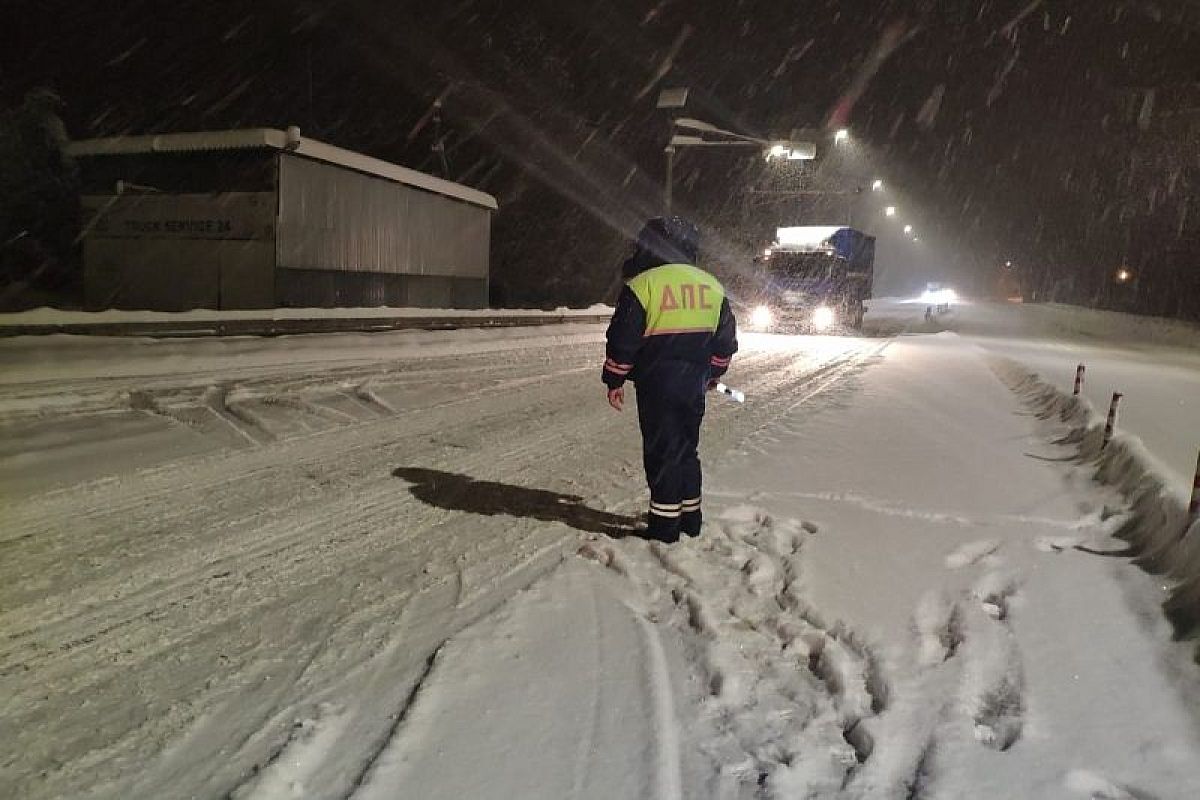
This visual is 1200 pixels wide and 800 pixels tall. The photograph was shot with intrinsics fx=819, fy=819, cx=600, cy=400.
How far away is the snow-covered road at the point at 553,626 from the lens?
2.83 metres

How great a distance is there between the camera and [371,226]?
27.7 meters

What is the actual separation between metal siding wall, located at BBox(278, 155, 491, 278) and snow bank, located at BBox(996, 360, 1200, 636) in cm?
2158

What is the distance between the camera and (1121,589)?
439cm

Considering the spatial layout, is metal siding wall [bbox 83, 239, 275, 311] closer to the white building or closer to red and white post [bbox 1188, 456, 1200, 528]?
the white building

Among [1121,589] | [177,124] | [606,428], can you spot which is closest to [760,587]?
[1121,589]

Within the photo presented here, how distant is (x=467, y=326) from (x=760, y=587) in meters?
19.7

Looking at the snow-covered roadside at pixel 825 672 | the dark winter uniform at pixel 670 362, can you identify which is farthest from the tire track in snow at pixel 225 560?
the dark winter uniform at pixel 670 362

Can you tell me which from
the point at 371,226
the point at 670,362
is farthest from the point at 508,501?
the point at 371,226

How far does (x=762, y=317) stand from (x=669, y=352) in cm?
2468

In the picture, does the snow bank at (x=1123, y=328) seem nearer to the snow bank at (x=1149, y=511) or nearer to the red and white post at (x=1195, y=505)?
the snow bank at (x=1149, y=511)

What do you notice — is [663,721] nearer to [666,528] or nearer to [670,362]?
[666,528]

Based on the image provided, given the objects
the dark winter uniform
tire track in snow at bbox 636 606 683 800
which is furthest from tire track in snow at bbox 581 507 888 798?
the dark winter uniform

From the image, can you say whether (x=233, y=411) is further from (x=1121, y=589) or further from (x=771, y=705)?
(x=1121, y=589)

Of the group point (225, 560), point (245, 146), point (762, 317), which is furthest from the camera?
point (762, 317)
